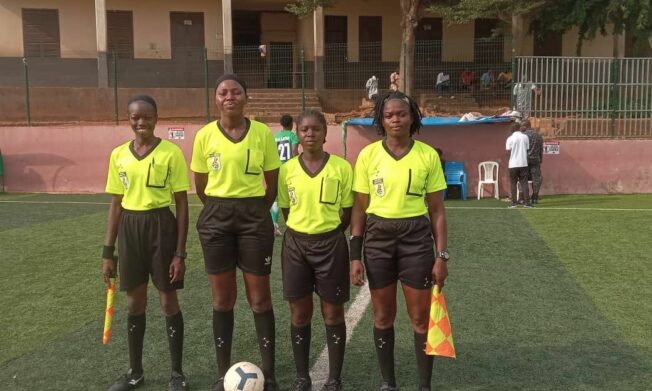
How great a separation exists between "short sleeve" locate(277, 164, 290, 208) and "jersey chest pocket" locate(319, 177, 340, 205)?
0.85 feet

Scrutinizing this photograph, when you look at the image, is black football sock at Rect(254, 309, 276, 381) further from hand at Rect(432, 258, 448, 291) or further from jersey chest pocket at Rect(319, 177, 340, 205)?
hand at Rect(432, 258, 448, 291)

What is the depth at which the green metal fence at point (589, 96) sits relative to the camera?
14.6 m

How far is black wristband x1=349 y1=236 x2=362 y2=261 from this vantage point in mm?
3807

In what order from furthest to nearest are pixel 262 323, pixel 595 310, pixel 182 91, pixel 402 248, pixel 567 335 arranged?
pixel 182 91, pixel 595 310, pixel 567 335, pixel 262 323, pixel 402 248

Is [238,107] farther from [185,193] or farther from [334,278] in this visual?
[334,278]

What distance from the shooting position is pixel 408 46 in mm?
18797

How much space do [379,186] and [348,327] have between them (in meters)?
1.95

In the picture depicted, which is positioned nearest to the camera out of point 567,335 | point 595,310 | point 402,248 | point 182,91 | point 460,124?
point 402,248

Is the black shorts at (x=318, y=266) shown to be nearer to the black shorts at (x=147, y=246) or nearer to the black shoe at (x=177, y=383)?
the black shorts at (x=147, y=246)

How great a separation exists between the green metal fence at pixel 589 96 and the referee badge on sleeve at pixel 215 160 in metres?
12.0

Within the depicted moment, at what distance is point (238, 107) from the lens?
3.87 metres

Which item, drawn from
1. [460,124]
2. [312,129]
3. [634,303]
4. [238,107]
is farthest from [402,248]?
[460,124]

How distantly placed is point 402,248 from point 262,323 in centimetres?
106

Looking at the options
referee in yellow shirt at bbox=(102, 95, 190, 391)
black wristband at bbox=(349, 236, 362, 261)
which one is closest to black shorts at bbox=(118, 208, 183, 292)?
referee in yellow shirt at bbox=(102, 95, 190, 391)
